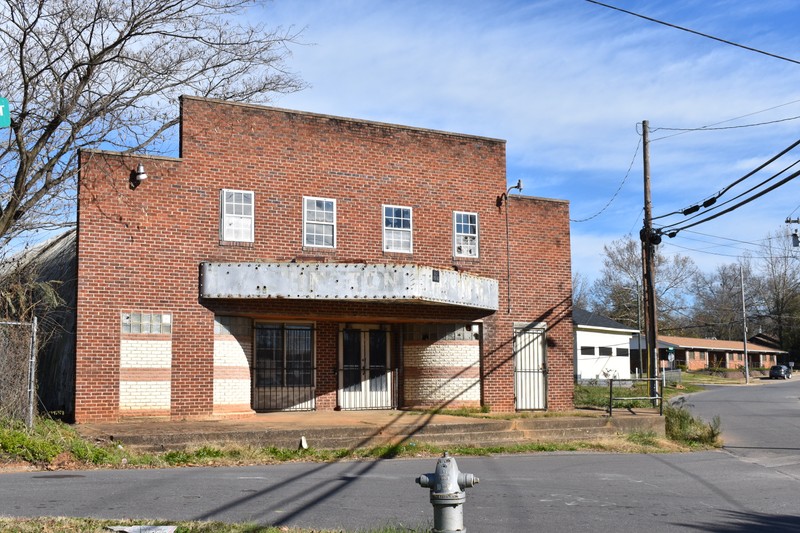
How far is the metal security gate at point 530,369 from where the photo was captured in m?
22.1

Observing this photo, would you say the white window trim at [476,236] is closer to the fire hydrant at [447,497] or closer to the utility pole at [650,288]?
the utility pole at [650,288]

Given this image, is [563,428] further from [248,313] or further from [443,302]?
[248,313]

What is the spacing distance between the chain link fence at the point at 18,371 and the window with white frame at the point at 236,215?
5012 millimetres

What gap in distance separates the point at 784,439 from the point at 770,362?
3588 inches

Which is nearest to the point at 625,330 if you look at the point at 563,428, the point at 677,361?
the point at 677,361

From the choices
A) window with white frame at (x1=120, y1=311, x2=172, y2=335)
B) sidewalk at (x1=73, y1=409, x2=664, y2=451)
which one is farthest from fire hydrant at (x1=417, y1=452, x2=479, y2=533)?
window with white frame at (x1=120, y1=311, x2=172, y2=335)

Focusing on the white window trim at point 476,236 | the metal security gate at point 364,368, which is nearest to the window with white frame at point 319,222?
the metal security gate at point 364,368

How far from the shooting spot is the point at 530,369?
73.2 ft

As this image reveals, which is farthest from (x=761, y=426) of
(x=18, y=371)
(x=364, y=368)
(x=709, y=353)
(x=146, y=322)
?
(x=709, y=353)

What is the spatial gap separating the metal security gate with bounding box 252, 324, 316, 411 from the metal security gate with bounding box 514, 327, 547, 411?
531cm

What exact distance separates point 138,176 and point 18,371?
4880mm

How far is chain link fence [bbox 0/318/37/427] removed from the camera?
1452cm

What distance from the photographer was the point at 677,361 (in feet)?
292

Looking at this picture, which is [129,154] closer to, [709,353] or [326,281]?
[326,281]
